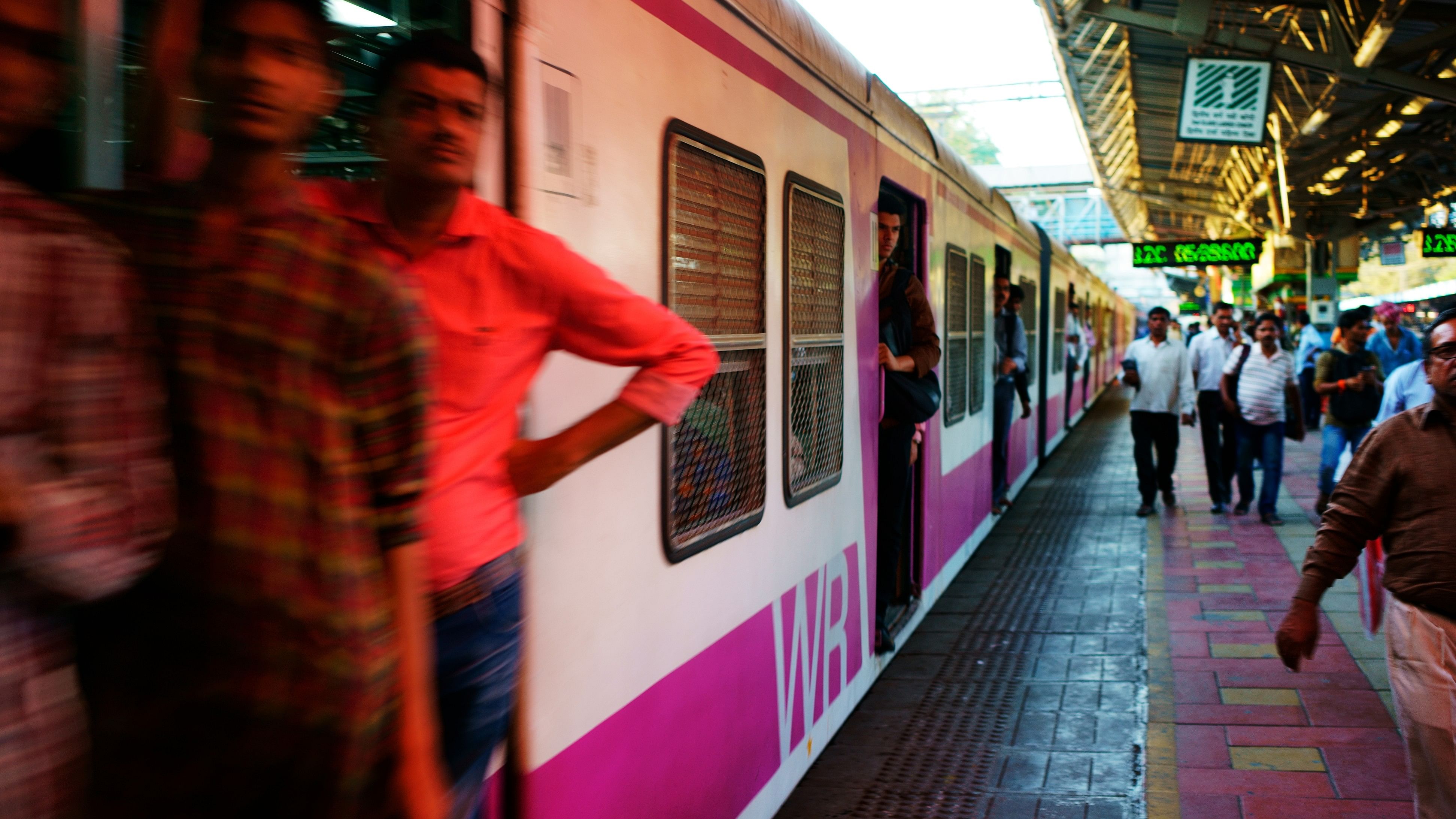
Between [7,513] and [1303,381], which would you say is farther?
[1303,381]

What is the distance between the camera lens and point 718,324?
2879 mm

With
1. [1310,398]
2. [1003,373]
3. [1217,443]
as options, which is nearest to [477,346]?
[1003,373]

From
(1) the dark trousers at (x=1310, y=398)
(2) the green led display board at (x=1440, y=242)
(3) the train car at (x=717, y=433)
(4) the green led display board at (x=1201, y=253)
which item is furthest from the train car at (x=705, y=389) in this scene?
(2) the green led display board at (x=1440, y=242)

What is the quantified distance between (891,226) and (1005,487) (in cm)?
497

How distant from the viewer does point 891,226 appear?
479 cm

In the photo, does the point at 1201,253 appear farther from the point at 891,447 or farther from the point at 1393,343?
the point at 891,447

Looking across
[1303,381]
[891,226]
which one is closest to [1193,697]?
[891,226]

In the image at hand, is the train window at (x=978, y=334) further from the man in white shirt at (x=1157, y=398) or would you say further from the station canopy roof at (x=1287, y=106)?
the station canopy roof at (x=1287, y=106)

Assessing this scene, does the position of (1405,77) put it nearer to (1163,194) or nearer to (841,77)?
(841,77)

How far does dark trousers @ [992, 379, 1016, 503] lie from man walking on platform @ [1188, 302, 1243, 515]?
5.36 feet

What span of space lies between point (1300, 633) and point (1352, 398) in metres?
6.01

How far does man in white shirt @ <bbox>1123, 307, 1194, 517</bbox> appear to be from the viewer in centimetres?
901

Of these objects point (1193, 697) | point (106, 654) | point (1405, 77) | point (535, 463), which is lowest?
point (1193, 697)

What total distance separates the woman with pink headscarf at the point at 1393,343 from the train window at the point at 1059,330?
333 centimetres
